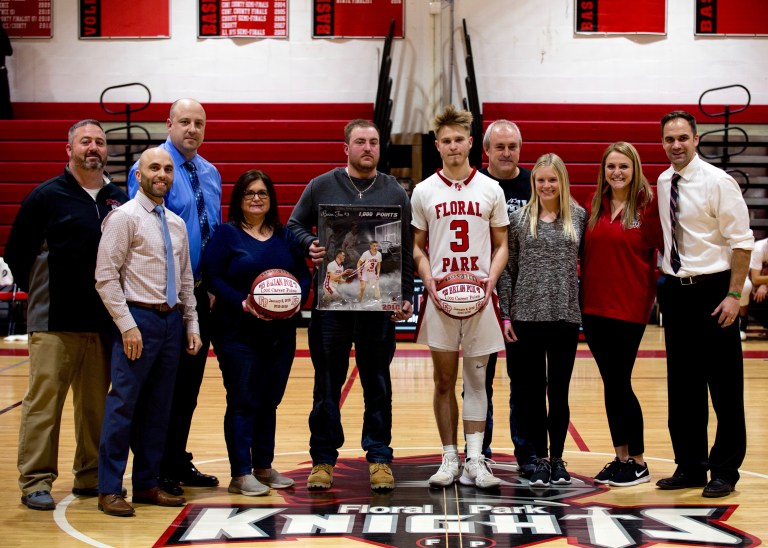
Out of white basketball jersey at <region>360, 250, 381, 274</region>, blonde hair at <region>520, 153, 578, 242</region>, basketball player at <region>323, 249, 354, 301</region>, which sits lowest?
basketball player at <region>323, 249, 354, 301</region>

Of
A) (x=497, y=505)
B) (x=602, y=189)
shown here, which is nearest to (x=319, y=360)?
(x=497, y=505)

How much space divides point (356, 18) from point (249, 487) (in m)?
8.96

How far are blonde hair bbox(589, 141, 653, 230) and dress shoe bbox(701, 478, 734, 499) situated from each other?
1.15m

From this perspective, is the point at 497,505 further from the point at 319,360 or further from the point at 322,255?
the point at 322,255

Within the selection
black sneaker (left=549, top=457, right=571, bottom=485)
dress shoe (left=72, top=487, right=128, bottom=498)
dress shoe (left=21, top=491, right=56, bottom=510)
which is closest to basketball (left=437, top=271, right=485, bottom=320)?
black sneaker (left=549, top=457, right=571, bottom=485)

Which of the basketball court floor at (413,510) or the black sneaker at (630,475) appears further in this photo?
the black sneaker at (630,475)

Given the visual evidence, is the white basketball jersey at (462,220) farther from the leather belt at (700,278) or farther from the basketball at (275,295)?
the leather belt at (700,278)

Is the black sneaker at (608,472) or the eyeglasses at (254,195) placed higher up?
the eyeglasses at (254,195)

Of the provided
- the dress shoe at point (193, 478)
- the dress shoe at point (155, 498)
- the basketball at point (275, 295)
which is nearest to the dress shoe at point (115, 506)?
the dress shoe at point (155, 498)

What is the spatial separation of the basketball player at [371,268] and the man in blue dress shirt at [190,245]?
71 cm

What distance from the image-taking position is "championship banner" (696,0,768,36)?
12.0m

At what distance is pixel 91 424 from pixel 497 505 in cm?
173

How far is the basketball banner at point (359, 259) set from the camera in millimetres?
4082

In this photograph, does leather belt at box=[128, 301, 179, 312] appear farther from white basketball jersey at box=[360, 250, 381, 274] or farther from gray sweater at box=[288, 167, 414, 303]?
white basketball jersey at box=[360, 250, 381, 274]
